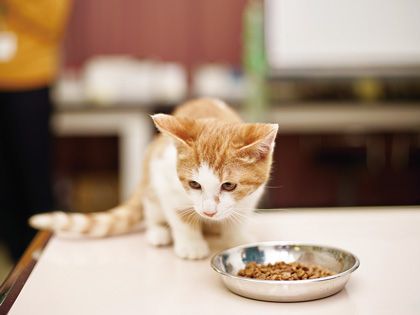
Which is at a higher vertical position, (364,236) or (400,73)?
(400,73)

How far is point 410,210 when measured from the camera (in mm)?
1698

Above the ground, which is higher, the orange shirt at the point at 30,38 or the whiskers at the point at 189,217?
the orange shirt at the point at 30,38

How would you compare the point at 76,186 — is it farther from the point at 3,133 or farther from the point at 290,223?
the point at 290,223

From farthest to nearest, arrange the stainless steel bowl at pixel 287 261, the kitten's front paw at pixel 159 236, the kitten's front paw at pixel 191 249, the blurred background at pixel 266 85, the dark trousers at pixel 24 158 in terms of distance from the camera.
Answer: the blurred background at pixel 266 85
the dark trousers at pixel 24 158
the kitten's front paw at pixel 159 236
the kitten's front paw at pixel 191 249
the stainless steel bowl at pixel 287 261

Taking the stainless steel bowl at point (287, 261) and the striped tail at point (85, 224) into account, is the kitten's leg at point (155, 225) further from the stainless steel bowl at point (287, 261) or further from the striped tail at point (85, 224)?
the stainless steel bowl at point (287, 261)

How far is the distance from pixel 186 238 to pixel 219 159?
0.23 metres

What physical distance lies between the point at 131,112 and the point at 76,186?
3.37 feet

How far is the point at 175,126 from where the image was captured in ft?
4.22

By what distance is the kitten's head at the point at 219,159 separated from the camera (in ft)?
4.07

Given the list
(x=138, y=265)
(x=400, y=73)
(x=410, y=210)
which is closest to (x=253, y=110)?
(x=400, y=73)

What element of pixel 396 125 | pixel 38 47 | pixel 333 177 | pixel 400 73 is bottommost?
pixel 333 177

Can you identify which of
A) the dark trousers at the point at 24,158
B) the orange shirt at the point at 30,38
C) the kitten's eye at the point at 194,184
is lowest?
the dark trousers at the point at 24,158

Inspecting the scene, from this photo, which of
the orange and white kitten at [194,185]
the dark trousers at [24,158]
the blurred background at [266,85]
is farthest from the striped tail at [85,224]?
the blurred background at [266,85]

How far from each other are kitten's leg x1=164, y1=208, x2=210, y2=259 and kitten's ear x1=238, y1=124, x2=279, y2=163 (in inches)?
9.3
